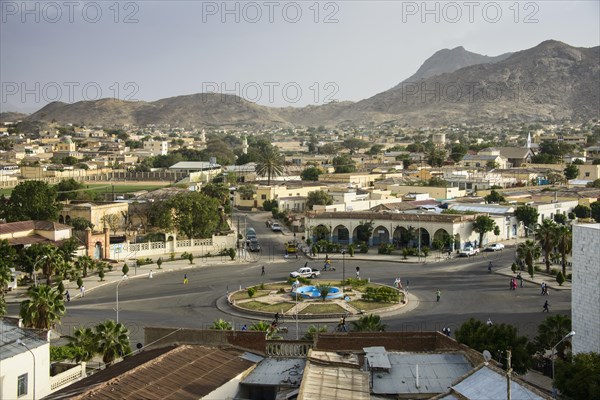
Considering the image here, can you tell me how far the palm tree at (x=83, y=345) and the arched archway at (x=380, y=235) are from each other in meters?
34.4

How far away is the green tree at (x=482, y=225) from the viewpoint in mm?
55312

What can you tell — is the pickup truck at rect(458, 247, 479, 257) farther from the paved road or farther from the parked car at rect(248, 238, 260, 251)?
the parked car at rect(248, 238, 260, 251)

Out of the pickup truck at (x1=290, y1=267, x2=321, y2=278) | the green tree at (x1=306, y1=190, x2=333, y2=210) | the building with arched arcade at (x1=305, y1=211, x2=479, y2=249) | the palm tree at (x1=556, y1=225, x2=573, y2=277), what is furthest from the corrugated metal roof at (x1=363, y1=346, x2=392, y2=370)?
the green tree at (x1=306, y1=190, x2=333, y2=210)

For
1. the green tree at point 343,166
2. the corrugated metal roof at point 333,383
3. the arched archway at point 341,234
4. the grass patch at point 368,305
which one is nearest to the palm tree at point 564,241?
the grass patch at point 368,305

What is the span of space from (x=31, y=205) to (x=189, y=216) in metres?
11.2

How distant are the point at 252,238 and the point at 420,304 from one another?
2463 cm

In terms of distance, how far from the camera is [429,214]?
56.1 metres

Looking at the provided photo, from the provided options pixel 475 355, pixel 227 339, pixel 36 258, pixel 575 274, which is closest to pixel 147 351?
pixel 227 339

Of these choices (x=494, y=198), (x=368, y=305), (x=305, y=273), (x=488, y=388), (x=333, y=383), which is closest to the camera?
(x=488, y=388)

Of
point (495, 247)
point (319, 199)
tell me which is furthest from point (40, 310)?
point (319, 199)

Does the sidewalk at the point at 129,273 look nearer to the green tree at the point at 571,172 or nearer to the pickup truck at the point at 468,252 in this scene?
the pickup truck at the point at 468,252

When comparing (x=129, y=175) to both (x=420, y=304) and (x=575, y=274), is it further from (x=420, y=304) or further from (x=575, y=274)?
(x=575, y=274)

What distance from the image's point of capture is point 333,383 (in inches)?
664

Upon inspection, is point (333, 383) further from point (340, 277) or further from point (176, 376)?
point (340, 277)
